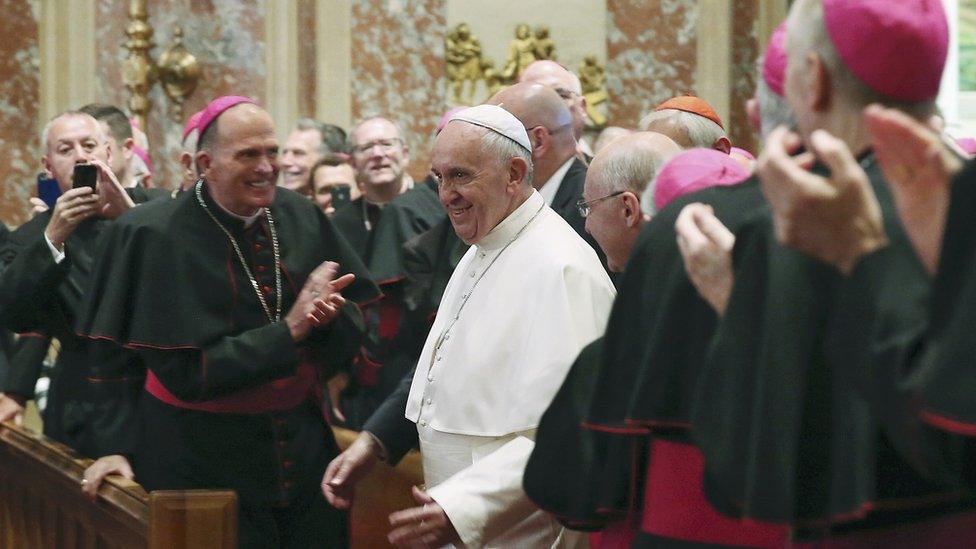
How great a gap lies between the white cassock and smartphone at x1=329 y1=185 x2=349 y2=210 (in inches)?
140

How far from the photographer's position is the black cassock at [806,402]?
6.30 ft

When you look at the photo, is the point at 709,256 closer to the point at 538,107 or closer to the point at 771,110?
the point at 771,110

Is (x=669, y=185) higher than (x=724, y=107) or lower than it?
higher

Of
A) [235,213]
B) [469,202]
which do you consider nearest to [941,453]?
[469,202]

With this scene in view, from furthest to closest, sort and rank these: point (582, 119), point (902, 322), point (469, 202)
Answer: point (582, 119)
point (469, 202)
point (902, 322)

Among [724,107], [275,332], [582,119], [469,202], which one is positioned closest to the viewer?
[469,202]

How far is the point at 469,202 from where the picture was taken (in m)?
4.04

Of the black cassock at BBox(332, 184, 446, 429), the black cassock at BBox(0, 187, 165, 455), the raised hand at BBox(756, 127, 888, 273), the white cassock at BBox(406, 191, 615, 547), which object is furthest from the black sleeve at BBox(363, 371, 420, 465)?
the raised hand at BBox(756, 127, 888, 273)

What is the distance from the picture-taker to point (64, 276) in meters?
5.57

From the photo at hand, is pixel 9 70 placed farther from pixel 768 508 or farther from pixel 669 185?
pixel 768 508

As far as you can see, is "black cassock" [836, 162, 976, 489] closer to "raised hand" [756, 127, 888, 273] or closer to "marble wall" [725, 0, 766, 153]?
"raised hand" [756, 127, 888, 273]

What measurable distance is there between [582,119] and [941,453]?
443cm

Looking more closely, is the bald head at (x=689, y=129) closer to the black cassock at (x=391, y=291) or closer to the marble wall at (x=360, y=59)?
the black cassock at (x=391, y=291)

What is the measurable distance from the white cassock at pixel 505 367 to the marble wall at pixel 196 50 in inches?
233
